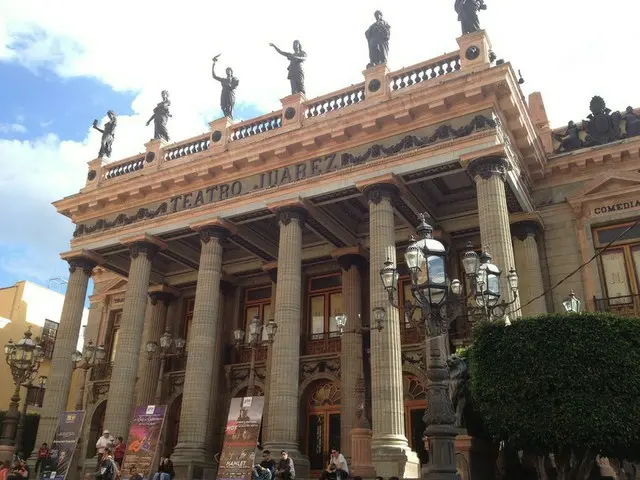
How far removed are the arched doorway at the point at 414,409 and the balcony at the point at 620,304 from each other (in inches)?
229

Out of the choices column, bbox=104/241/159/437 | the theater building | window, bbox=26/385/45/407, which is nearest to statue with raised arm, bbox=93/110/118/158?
the theater building

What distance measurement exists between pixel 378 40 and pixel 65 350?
48.9ft

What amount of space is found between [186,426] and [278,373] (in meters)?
3.37

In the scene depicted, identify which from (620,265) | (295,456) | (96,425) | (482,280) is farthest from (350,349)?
(96,425)

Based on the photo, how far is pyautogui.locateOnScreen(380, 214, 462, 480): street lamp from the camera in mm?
7375

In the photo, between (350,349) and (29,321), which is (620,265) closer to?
(350,349)

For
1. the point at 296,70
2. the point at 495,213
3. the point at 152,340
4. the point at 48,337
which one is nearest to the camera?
the point at 495,213

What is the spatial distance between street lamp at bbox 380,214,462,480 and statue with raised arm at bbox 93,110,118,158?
18303mm

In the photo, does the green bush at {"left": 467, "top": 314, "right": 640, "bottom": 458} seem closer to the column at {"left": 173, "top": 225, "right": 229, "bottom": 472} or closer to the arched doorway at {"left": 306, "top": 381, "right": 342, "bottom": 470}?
the column at {"left": 173, "top": 225, "right": 229, "bottom": 472}

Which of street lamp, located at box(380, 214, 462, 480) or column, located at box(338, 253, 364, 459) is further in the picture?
column, located at box(338, 253, 364, 459)

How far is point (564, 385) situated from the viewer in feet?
29.7

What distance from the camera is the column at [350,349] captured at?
1928 cm

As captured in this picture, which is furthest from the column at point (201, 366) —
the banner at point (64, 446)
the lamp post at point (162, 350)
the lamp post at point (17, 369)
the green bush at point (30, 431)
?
A: the green bush at point (30, 431)

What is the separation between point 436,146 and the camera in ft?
55.7
